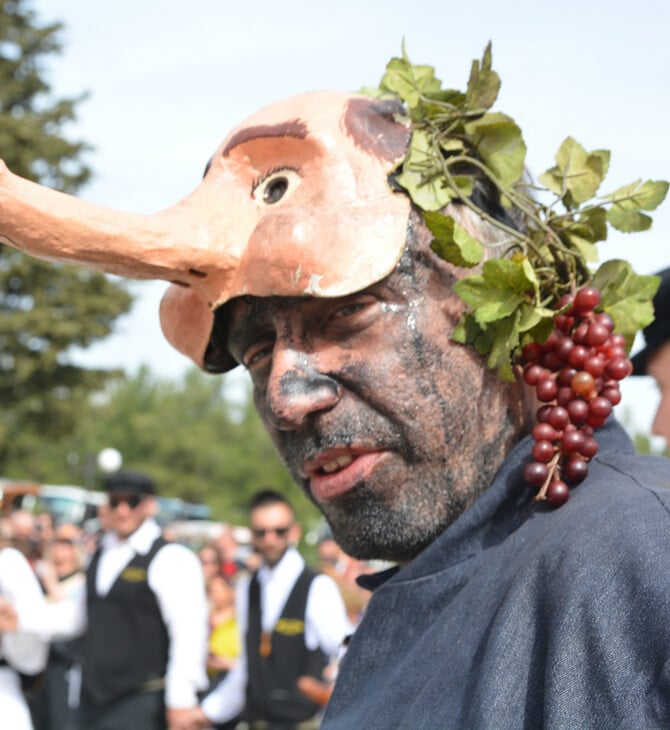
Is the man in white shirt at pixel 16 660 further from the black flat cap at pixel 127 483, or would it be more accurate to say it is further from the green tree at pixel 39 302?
the green tree at pixel 39 302

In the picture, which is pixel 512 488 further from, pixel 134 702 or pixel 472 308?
pixel 134 702

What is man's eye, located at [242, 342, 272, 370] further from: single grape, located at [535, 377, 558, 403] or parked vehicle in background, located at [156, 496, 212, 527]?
parked vehicle in background, located at [156, 496, 212, 527]

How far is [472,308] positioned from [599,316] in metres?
0.21

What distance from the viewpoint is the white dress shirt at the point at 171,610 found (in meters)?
6.14

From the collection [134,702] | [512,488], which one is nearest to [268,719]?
[134,702]

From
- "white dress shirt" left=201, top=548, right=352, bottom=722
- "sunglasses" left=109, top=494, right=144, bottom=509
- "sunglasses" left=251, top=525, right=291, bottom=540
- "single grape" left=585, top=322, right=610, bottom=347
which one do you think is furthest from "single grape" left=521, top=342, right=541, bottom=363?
"sunglasses" left=109, top=494, right=144, bottom=509

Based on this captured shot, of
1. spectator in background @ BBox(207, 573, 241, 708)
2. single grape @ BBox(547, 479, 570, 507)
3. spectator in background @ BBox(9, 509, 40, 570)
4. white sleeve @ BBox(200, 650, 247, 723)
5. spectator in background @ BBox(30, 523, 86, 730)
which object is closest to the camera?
single grape @ BBox(547, 479, 570, 507)

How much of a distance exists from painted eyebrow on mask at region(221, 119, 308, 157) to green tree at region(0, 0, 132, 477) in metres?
18.4

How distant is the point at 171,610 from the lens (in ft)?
20.7

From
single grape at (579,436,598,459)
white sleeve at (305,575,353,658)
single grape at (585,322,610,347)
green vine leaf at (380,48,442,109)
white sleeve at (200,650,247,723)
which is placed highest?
green vine leaf at (380,48,442,109)

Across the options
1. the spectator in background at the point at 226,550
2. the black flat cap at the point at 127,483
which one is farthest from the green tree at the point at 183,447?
the black flat cap at the point at 127,483

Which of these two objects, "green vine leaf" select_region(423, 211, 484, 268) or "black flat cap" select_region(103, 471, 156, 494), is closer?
"green vine leaf" select_region(423, 211, 484, 268)

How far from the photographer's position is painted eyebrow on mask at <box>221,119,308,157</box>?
2010mm

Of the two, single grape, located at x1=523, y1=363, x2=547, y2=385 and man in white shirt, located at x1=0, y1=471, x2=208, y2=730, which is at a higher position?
single grape, located at x1=523, y1=363, x2=547, y2=385
